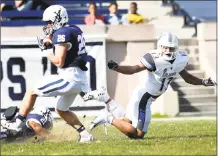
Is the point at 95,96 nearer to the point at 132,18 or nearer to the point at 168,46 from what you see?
the point at 168,46

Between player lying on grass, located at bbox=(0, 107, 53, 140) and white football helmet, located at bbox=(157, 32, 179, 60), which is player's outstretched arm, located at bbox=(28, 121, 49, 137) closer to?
player lying on grass, located at bbox=(0, 107, 53, 140)

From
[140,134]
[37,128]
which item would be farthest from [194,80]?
[37,128]

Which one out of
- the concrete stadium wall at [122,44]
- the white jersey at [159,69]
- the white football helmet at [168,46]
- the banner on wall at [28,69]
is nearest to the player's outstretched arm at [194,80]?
the white jersey at [159,69]

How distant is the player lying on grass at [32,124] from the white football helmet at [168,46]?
1.87 m

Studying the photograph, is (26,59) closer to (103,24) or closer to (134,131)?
(103,24)

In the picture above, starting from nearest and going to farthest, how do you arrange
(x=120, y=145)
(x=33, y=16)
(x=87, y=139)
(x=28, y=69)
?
(x=120, y=145), (x=87, y=139), (x=28, y=69), (x=33, y=16)

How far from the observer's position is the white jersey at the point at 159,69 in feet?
31.2

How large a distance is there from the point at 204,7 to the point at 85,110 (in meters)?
6.16

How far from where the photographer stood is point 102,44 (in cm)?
1661

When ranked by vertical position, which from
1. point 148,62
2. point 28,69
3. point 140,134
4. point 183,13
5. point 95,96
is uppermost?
point 148,62

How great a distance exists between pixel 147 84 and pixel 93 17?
24.7ft

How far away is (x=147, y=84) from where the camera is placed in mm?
9898

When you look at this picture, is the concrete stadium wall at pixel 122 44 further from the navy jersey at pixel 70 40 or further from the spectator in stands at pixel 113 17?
the navy jersey at pixel 70 40

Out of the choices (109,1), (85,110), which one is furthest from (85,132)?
(109,1)
